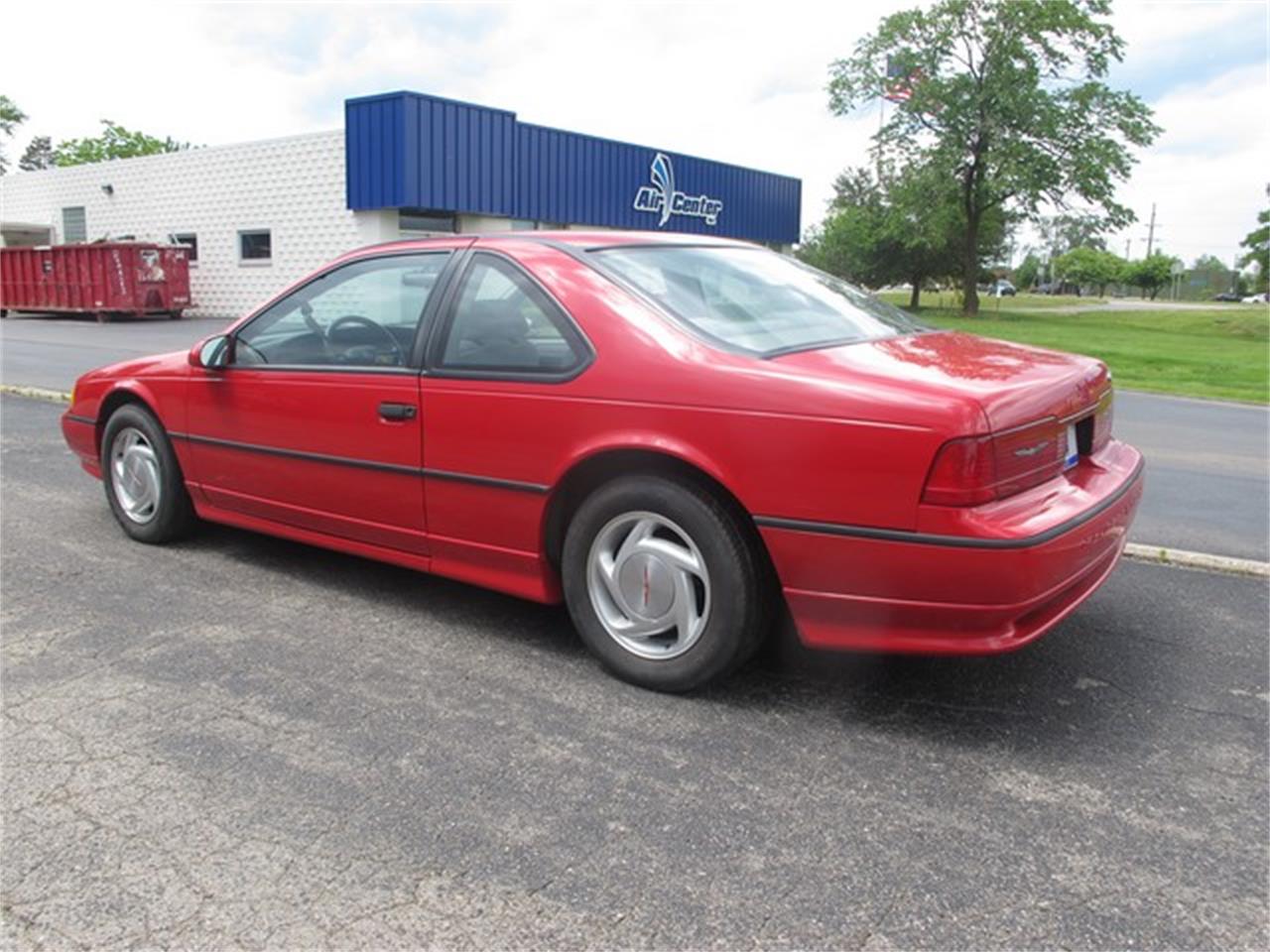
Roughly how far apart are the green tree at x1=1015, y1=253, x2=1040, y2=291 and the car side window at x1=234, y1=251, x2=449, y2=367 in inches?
4781

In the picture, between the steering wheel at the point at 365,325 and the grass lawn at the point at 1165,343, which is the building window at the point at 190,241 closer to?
the grass lawn at the point at 1165,343

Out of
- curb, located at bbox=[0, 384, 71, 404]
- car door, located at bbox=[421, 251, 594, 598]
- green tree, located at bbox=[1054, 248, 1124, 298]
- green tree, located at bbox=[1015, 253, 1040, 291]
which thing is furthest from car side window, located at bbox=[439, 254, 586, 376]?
green tree, located at bbox=[1015, 253, 1040, 291]

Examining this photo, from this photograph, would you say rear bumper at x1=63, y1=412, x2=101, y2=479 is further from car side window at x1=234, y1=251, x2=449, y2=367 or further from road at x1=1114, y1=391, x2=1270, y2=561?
road at x1=1114, y1=391, x2=1270, y2=561

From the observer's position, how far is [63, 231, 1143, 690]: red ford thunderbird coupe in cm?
282

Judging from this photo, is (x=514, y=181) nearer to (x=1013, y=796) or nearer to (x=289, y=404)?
(x=289, y=404)

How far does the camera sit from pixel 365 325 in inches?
160

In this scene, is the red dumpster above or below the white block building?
below

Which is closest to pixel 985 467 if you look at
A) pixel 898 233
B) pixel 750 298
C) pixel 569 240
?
pixel 750 298

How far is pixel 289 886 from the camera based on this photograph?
2270 mm

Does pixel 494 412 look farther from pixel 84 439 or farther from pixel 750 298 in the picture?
pixel 84 439

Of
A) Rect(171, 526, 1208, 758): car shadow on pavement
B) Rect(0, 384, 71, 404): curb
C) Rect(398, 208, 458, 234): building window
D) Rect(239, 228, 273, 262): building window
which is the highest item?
Rect(398, 208, 458, 234): building window

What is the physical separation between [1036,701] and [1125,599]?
1304mm

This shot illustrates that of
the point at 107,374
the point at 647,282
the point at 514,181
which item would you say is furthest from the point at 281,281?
the point at 647,282

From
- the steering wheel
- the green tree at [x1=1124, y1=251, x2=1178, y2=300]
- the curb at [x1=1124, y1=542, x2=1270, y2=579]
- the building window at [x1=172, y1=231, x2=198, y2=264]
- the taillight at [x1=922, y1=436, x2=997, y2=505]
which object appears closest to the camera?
the taillight at [x1=922, y1=436, x2=997, y2=505]
